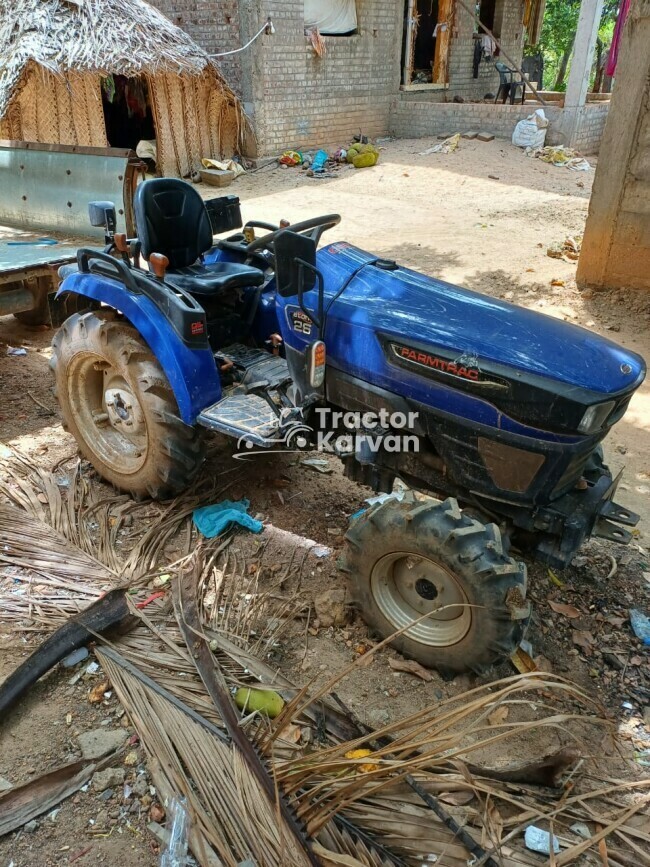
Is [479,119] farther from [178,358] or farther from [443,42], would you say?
[178,358]

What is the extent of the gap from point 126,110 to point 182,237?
11.6 m

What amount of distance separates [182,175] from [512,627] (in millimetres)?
12224

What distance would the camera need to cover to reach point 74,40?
10.6 metres

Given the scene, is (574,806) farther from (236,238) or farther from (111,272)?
(236,238)

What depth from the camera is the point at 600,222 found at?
6.53 metres

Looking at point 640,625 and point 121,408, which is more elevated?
point 121,408

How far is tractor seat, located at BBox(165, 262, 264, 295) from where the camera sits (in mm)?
3492

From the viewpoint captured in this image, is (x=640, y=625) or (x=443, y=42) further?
(x=443, y=42)

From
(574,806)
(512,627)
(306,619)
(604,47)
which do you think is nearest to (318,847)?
(574,806)

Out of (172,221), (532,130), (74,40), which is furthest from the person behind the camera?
(532,130)

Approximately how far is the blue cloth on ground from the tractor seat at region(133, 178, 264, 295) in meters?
1.17

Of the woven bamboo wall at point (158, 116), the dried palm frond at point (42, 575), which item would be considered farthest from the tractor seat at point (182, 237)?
the woven bamboo wall at point (158, 116)

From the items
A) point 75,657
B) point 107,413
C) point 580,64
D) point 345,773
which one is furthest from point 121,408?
point 580,64

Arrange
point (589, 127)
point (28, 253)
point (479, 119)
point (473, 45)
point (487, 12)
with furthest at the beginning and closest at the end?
point (487, 12)
point (473, 45)
point (479, 119)
point (589, 127)
point (28, 253)
